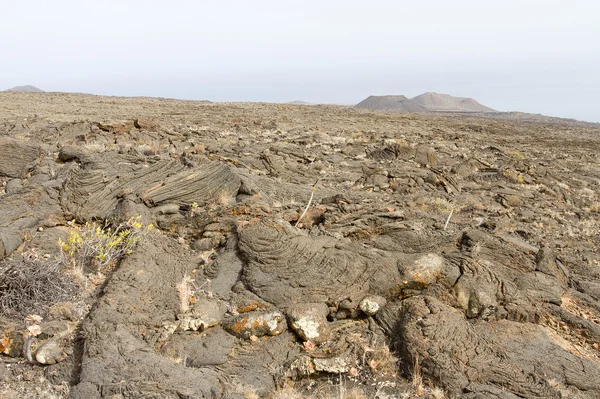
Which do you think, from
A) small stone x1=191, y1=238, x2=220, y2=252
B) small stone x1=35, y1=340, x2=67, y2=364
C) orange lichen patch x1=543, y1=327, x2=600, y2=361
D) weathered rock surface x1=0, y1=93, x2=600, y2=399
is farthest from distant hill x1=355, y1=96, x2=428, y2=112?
small stone x1=35, y1=340, x2=67, y2=364

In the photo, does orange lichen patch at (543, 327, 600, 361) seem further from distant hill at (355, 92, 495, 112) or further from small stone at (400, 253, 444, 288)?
distant hill at (355, 92, 495, 112)

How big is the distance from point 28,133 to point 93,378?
17187mm

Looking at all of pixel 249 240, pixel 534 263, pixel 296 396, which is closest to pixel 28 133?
pixel 249 240

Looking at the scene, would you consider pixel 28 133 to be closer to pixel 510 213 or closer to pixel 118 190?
pixel 118 190

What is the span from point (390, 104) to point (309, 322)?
10043 centimetres

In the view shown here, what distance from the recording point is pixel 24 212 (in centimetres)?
762

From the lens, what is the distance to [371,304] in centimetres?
629

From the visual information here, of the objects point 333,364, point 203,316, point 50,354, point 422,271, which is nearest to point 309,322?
point 333,364

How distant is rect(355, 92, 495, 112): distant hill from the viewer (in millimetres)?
100688

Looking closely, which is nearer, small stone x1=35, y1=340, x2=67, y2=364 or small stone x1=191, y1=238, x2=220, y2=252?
small stone x1=35, y1=340, x2=67, y2=364

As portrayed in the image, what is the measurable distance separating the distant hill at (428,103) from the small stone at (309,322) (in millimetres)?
97397

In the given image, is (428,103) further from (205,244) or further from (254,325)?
(254,325)

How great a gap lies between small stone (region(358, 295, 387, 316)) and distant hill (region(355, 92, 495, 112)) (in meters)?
96.9

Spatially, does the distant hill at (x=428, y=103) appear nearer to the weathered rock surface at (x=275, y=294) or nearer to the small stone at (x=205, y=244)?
the weathered rock surface at (x=275, y=294)
